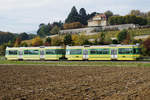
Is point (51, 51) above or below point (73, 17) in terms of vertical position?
below

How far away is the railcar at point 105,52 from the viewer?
40062 mm

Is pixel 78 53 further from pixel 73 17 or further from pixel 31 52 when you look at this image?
pixel 73 17

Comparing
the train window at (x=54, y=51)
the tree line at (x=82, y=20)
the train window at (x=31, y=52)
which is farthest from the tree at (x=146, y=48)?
the tree line at (x=82, y=20)

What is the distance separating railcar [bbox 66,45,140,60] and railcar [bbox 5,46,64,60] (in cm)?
207

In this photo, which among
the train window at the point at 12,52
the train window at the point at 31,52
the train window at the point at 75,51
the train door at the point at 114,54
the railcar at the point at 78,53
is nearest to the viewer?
the railcar at the point at 78,53

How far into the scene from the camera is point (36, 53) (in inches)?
1902

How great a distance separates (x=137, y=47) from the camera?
40.1m

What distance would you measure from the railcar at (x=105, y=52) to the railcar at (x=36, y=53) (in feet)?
6.78

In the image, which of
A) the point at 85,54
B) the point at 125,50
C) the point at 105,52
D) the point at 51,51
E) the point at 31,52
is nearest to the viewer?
the point at 125,50

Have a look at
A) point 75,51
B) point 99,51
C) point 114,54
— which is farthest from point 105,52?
point 75,51

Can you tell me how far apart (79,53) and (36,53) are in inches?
364

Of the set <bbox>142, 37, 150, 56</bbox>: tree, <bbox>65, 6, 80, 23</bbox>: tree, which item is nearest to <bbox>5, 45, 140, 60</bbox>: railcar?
<bbox>142, 37, 150, 56</bbox>: tree

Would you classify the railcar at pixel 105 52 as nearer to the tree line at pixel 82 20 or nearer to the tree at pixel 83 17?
the tree line at pixel 82 20

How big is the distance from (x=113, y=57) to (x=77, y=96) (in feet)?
102
